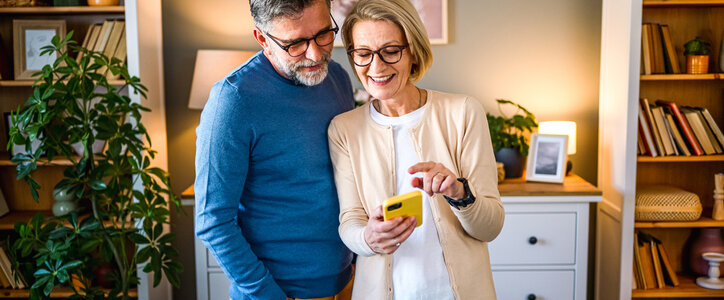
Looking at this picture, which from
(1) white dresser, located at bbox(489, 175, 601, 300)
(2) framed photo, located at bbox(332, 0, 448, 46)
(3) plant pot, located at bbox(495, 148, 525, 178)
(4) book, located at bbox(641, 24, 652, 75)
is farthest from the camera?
(2) framed photo, located at bbox(332, 0, 448, 46)

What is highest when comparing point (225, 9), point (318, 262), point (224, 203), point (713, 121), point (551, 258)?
point (225, 9)

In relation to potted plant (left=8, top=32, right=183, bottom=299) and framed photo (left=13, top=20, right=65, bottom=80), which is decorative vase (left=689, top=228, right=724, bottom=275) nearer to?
potted plant (left=8, top=32, right=183, bottom=299)

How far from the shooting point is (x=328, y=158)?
145 cm

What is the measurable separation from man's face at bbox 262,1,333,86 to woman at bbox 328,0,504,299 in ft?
0.23

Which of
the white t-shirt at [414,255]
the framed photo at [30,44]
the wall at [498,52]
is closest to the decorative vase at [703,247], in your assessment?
the wall at [498,52]

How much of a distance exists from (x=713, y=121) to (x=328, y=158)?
6.91 ft

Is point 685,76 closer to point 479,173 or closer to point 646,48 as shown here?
point 646,48

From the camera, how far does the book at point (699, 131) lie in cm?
266

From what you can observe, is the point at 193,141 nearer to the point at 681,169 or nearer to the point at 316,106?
the point at 316,106

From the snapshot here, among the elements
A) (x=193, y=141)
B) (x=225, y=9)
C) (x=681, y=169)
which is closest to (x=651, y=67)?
(x=681, y=169)

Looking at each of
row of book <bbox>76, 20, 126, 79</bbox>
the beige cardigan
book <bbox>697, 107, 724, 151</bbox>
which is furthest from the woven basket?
row of book <bbox>76, 20, 126, 79</bbox>

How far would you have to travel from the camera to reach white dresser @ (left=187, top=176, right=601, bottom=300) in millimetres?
2527

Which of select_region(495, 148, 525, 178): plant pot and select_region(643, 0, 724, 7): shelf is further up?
select_region(643, 0, 724, 7): shelf

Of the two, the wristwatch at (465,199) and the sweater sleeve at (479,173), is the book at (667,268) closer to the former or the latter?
the sweater sleeve at (479,173)
